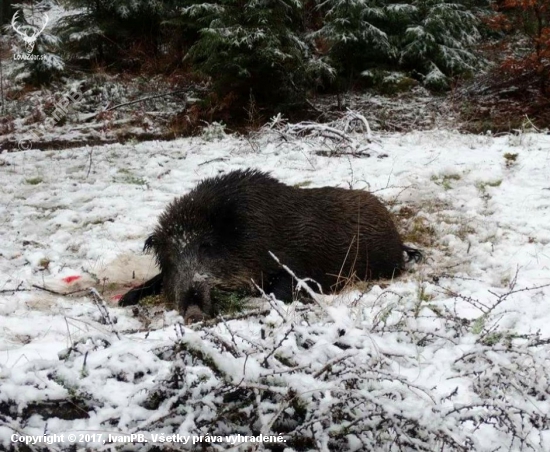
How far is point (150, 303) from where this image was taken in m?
4.29

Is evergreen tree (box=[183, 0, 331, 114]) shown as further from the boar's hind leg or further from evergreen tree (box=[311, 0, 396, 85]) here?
the boar's hind leg

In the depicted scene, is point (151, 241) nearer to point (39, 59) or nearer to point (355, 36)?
point (355, 36)

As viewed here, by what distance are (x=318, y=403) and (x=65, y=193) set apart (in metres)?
5.86

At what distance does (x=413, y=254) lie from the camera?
16.4 ft

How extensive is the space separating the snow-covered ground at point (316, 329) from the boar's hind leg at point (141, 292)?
141 millimetres

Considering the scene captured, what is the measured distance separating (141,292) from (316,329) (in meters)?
2.52

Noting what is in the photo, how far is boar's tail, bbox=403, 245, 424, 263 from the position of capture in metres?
4.94

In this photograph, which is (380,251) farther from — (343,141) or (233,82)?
(233,82)

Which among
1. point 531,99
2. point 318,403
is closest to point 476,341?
point 318,403

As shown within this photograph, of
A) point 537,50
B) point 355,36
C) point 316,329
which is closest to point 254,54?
point 355,36

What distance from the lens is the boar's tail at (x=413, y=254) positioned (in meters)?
4.94

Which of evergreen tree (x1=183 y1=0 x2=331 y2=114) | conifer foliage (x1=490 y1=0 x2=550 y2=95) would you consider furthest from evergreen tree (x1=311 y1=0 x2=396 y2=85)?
conifer foliage (x1=490 y1=0 x2=550 y2=95)

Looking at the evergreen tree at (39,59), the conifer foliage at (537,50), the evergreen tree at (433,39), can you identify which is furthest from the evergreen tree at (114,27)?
the conifer foliage at (537,50)

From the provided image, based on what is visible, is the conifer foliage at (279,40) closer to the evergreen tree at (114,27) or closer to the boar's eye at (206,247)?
the evergreen tree at (114,27)
